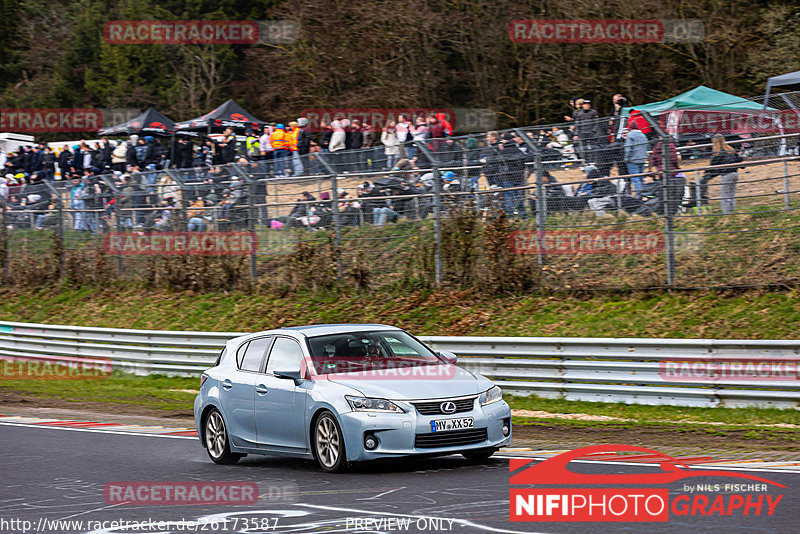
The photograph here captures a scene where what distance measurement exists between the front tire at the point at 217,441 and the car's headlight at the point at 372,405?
2272 millimetres

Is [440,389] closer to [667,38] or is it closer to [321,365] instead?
[321,365]

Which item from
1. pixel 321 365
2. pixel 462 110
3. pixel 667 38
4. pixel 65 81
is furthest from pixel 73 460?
pixel 65 81

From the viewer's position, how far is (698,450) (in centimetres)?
1129

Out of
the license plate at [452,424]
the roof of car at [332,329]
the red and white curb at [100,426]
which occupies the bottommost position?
the red and white curb at [100,426]

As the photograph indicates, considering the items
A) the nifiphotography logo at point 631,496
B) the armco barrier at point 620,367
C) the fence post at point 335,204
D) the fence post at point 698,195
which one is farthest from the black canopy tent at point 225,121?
the nifiphotography logo at point 631,496

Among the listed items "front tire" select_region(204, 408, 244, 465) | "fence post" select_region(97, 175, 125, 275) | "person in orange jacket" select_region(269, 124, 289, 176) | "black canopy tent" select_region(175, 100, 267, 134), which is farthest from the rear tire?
"black canopy tent" select_region(175, 100, 267, 134)

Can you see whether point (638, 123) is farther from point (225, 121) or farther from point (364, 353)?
point (225, 121)

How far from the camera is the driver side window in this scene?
36.5 ft

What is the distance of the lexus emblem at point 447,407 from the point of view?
32.9ft

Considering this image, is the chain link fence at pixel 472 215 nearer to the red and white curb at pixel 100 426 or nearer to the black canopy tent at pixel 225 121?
the black canopy tent at pixel 225 121

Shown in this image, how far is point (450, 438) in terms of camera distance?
32.8 feet

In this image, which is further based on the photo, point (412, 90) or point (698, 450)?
point (412, 90)

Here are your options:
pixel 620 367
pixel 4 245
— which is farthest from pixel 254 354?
pixel 4 245

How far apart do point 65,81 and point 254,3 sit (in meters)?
14.5
